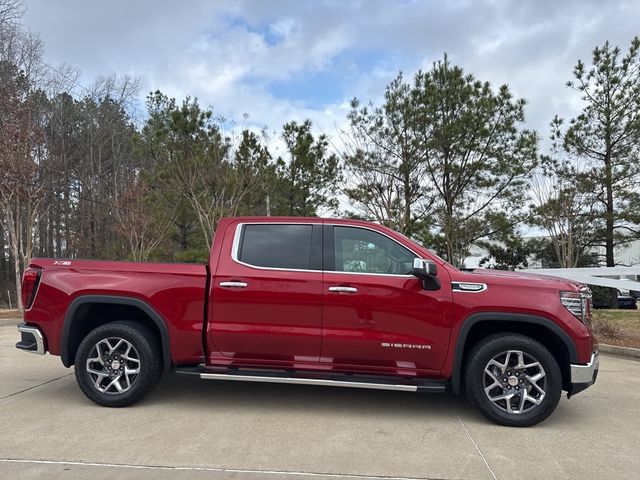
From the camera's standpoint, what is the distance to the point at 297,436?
4.27 metres

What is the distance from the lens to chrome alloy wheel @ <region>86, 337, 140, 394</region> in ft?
16.4

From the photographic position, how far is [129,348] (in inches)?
197

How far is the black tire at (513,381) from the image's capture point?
4.55 meters

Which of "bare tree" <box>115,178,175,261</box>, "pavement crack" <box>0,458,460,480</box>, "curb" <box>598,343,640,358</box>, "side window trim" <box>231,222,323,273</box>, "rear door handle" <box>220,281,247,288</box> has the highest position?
"bare tree" <box>115,178,175,261</box>

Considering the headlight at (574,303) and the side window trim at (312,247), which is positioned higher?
the side window trim at (312,247)

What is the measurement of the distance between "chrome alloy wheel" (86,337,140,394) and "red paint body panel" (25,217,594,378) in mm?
426

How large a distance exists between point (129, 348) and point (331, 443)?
227 centimetres

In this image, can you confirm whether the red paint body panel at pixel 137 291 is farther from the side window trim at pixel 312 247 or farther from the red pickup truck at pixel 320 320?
the side window trim at pixel 312 247

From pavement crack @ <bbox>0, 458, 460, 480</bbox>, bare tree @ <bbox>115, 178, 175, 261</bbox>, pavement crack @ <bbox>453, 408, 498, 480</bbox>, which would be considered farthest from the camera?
bare tree @ <bbox>115, 178, 175, 261</bbox>

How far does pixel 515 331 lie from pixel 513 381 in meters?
0.48

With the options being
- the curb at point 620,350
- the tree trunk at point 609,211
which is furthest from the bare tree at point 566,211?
the curb at point 620,350

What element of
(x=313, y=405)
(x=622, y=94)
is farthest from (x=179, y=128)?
(x=622, y=94)

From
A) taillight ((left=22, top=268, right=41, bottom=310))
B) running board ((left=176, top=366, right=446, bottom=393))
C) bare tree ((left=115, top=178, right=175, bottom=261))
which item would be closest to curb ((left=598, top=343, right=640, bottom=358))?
running board ((left=176, top=366, right=446, bottom=393))

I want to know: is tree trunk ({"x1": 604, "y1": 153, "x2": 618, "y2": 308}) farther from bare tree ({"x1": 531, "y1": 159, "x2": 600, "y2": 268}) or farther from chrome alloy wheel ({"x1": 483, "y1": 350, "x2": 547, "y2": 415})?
chrome alloy wheel ({"x1": 483, "y1": 350, "x2": 547, "y2": 415})
